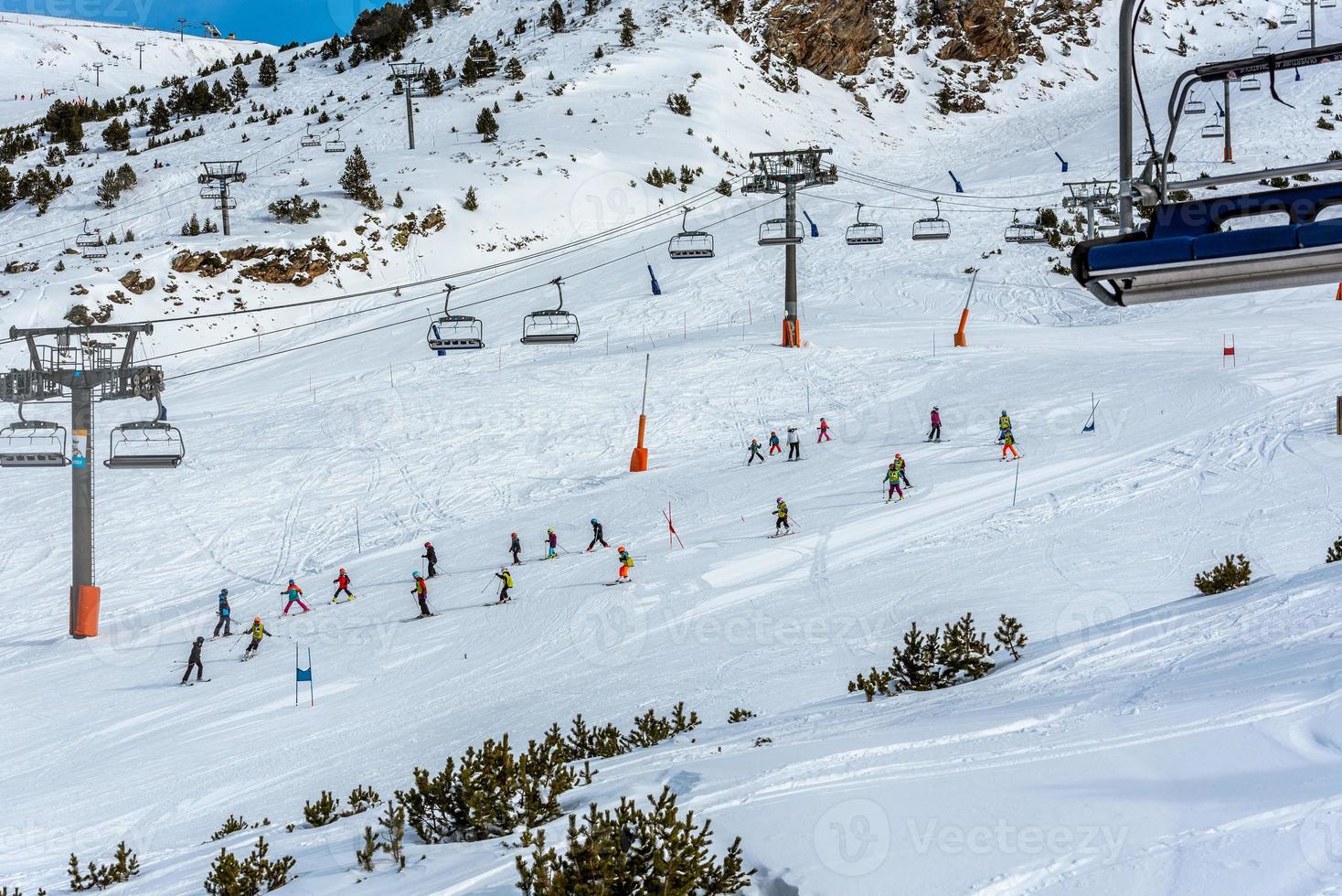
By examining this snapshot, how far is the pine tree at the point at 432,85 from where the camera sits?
2739 inches

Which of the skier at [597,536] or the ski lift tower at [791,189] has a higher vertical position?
the ski lift tower at [791,189]

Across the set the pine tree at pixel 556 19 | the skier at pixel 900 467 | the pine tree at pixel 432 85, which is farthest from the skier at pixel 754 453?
the pine tree at pixel 556 19

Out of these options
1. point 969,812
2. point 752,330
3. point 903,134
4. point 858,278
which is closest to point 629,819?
point 969,812

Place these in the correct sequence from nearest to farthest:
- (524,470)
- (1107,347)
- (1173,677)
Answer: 1. (1173,677)
2. (524,470)
3. (1107,347)

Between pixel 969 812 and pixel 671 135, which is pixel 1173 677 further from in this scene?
pixel 671 135

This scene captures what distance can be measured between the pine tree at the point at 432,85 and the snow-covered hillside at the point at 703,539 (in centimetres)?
1314

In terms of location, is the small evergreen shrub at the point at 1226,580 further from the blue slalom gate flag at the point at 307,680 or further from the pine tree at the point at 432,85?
the pine tree at the point at 432,85

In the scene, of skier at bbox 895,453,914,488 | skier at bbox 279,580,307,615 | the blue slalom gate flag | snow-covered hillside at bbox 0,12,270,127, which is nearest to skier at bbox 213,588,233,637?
skier at bbox 279,580,307,615

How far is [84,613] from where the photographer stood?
2064cm

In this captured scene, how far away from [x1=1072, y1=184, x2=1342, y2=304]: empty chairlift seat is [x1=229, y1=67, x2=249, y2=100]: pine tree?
270ft

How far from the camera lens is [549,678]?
14586 millimetres

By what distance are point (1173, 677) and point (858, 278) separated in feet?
124

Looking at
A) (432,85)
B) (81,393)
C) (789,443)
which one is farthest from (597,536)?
(432,85)

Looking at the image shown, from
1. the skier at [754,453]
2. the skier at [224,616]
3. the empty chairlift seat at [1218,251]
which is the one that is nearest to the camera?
the empty chairlift seat at [1218,251]
